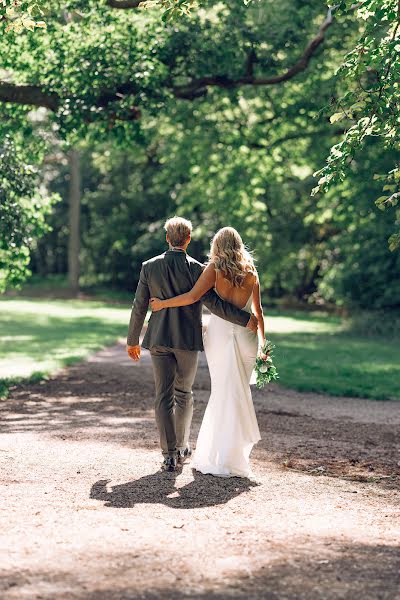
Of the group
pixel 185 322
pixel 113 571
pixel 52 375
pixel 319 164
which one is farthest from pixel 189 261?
pixel 319 164

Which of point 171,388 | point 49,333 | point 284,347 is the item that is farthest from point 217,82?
point 49,333

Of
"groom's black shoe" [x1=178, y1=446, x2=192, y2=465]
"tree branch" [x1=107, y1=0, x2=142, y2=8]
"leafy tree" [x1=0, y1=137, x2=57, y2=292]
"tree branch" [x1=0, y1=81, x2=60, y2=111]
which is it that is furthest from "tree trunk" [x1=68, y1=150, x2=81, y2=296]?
"groom's black shoe" [x1=178, y1=446, x2=192, y2=465]

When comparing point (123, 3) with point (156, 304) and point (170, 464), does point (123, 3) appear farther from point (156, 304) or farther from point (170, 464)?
point (170, 464)

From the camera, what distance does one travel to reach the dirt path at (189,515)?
189 inches

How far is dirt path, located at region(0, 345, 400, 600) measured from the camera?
15.8 ft

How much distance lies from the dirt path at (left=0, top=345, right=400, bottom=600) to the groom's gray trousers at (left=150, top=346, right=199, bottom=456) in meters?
0.33

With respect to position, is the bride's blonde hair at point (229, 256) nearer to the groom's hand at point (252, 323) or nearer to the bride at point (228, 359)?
the bride at point (228, 359)

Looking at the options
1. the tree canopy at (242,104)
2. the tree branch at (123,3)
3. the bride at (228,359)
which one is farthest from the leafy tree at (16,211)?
the bride at (228,359)

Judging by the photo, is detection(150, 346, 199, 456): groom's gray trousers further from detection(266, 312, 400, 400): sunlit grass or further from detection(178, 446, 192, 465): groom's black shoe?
detection(266, 312, 400, 400): sunlit grass

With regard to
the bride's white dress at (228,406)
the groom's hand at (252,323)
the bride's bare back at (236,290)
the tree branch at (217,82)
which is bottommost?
the bride's white dress at (228,406)

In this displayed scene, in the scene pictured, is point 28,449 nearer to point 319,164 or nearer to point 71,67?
point 71,67

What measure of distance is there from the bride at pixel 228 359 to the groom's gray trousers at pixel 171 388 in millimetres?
211

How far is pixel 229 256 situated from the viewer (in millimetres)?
7723

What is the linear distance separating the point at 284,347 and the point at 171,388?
14.9 metres
